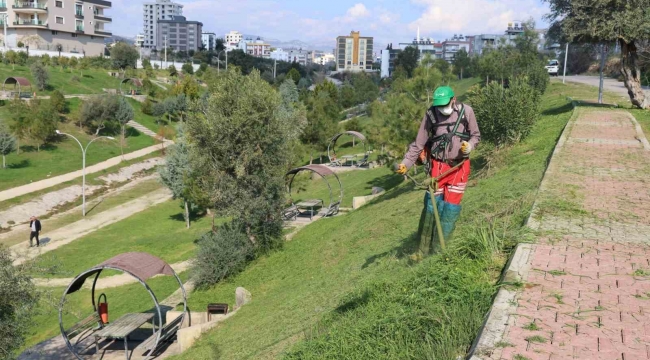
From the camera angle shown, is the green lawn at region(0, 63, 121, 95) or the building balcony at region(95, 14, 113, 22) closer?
the green lawn at region(0, 63, 121, 95)

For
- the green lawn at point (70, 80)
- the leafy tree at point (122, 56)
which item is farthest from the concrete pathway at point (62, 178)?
the leafy tree at point (122, 56)

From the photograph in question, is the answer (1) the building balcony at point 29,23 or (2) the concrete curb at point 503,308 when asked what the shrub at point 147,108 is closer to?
(1) the building balcony at point 29,23

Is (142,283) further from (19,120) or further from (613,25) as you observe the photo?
(19,120)

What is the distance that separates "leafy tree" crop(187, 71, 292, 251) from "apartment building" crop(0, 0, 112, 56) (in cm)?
6582

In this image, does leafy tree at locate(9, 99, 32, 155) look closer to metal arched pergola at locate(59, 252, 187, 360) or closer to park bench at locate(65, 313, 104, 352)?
park bench at locate(65, 313, 104, 352)

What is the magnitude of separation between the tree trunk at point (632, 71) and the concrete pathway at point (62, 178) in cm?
3004

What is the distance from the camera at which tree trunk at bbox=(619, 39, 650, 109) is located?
78.0 ft

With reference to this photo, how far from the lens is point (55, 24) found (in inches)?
3029

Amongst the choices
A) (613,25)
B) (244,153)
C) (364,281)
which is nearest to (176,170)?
(244,153)

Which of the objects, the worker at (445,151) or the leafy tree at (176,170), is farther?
the leafy tree at (176,170)

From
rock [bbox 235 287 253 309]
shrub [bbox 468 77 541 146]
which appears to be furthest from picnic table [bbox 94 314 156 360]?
shrub [bbox 468 77 541 146]

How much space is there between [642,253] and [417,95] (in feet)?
73.1

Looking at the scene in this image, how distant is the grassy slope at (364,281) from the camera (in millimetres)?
5750

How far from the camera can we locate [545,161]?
Answer: 13570 millimetres
